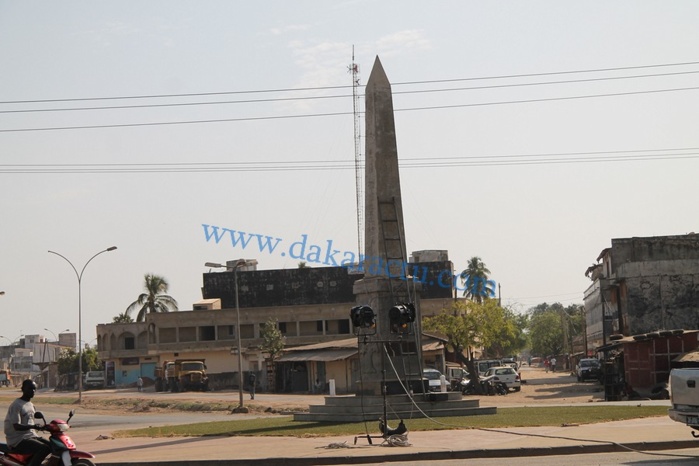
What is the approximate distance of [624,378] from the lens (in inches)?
1679

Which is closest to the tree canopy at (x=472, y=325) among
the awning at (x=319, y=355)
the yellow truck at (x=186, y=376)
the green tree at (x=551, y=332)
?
the awning at (x=319, y=355)

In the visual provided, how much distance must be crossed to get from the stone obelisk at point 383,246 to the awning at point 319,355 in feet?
96.7

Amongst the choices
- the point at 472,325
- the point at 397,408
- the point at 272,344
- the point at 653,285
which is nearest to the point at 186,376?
the point at 272,344

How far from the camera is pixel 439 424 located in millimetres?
24141

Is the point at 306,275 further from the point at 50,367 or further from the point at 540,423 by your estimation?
the point at 540,423

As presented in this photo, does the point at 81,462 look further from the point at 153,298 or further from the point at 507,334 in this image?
the point at 153,298

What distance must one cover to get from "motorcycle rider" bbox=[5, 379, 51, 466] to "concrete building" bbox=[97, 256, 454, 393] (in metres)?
49.3

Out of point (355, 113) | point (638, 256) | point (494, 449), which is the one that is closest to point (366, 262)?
point (494, 449)

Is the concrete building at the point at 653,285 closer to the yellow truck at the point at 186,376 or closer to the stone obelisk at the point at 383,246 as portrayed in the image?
the stone obelisk at the point at 383,246

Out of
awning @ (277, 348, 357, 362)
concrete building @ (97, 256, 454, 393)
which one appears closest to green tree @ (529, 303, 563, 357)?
concrete building @ (97, 256, 454, 393)

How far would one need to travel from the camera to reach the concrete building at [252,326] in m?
79.6

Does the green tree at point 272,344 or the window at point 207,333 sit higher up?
the window at point 207,333

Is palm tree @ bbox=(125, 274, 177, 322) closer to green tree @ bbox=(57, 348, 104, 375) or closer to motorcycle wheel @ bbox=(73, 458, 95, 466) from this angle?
green tree @ bbox=(57, 348, 104, 375)

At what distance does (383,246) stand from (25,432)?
53.7 feet
